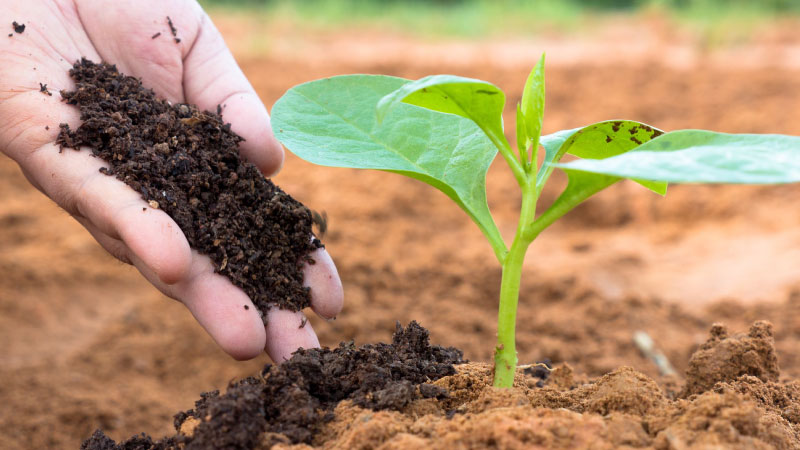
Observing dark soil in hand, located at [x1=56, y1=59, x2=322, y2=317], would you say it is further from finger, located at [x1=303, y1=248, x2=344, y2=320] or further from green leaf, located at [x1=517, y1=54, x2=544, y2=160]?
green leaf, located at [x1=517, y1=54, x2=544, y2=160]

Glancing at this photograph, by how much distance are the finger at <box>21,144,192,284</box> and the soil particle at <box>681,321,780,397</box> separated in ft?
3.39

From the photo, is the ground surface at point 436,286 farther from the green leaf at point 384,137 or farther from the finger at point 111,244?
the green leaf at point 384,137

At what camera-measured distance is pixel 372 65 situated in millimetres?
6250

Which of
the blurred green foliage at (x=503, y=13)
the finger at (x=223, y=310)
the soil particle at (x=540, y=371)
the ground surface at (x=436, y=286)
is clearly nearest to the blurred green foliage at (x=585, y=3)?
the blurred green foliage at (x=503, y=13)

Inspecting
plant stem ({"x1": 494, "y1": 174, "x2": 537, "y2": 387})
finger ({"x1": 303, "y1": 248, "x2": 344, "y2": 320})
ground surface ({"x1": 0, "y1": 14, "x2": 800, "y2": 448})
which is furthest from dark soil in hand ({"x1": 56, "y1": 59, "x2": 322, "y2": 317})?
ground surface ({"x1": 0, "y1": 14, "x2": 800, "y2": 448})

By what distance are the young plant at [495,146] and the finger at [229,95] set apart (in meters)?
0.32

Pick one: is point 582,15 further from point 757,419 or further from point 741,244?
point 757,419

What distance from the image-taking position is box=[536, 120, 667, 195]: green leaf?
3.65 ft

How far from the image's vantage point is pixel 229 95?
1.67m

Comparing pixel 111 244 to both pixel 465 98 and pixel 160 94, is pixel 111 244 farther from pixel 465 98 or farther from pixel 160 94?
pixel 465 98

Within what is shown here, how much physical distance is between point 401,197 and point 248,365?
160 centimetres

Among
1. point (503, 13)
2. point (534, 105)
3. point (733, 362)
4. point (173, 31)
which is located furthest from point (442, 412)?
point (503, 13)

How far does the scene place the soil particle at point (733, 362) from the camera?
126cm

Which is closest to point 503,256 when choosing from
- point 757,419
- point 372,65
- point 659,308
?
point 757,419
